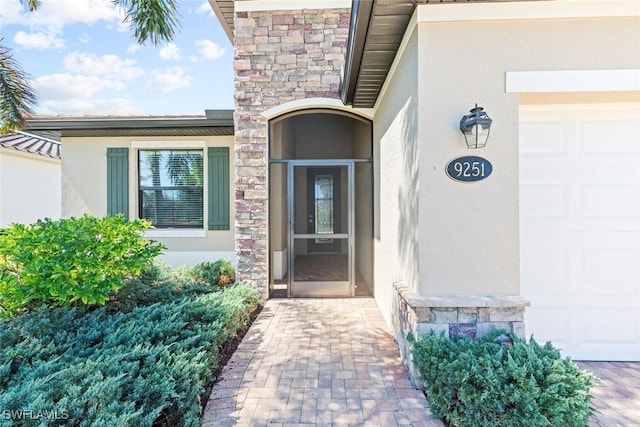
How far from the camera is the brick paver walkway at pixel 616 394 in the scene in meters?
2.48

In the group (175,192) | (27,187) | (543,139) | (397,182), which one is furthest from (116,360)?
(27,187)

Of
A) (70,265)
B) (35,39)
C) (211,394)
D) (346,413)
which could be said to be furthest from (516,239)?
(35,39)

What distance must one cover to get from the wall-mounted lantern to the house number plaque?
0.13m

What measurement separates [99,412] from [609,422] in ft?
Result: 11.7

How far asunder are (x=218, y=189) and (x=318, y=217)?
7.65ft

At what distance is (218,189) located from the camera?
7.10 m

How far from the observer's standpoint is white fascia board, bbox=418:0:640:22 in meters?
2.80

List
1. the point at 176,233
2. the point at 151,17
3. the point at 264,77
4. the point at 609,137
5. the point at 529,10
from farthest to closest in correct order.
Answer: the point at 176,233
the point at 264,77
the point at 151,17
the point at 609,137
the point at 529,10

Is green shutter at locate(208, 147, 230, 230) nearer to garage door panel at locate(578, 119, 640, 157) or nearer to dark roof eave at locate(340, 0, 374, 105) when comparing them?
dark roof eave at locate(340, 0, 374, 105)

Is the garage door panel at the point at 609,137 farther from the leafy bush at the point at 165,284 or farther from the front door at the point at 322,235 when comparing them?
the leafy bush at the point at 165,284

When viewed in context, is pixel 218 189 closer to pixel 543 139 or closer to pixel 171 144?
pixel 171 144

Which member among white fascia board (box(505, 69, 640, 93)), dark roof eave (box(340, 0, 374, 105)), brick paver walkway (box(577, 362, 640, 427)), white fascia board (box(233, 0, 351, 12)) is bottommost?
brick paver walkway (box(577, 362, 640, 427))

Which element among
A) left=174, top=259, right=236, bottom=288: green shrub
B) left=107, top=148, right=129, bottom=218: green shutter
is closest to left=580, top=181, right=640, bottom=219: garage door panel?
left=174, top=259, right=236, bottom=288: green shrub

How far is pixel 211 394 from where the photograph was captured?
2883 mm
